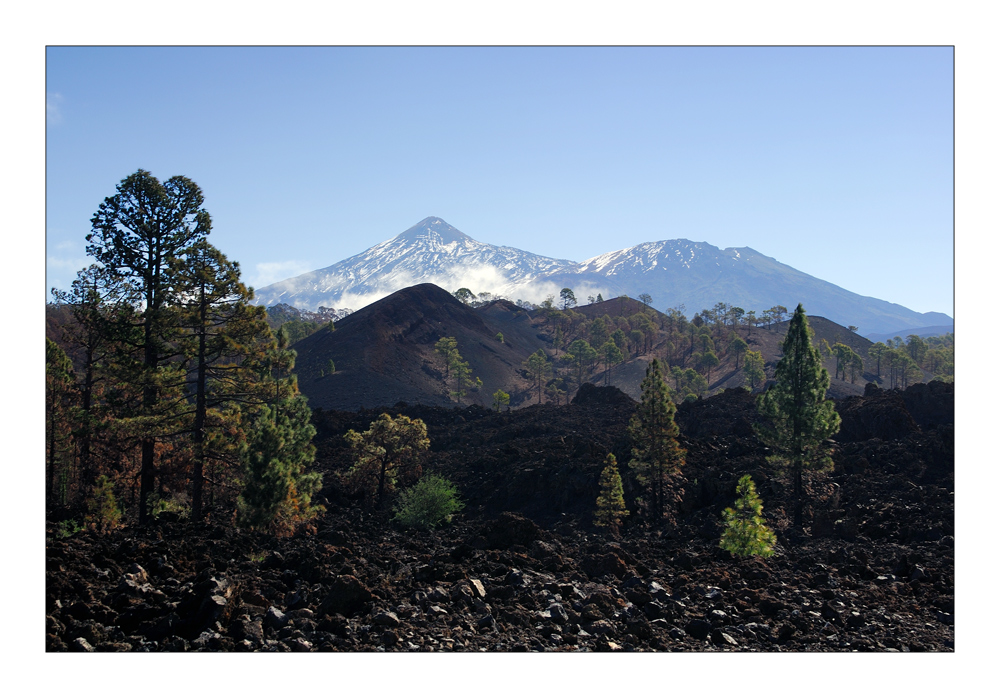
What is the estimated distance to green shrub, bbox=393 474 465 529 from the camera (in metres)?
30.3

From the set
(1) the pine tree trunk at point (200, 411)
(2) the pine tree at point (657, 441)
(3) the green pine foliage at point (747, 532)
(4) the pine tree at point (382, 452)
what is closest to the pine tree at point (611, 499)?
(2) the pine tree at point (657, 441)

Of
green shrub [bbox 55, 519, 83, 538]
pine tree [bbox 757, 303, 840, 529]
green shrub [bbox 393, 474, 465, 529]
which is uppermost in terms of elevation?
pine tree [bbox 757, 303, 840, 529]

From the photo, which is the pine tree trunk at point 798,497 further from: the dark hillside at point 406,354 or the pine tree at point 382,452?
the dark hillside at point 406,354

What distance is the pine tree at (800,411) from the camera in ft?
94.5

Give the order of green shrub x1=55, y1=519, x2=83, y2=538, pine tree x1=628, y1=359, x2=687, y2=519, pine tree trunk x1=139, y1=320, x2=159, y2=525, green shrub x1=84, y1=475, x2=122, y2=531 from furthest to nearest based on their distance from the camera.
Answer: pine tree x1=628, y1=359, x2=687, y2=519
pine tree trunk x1=139, y1=320, x2=159, y2=525
green shrub x1=84, y1=475, x2=122, y2=531
green shrub x1=55, y1=519, x2=83, y2=538

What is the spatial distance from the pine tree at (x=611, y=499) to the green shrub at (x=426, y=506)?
22.4 feet

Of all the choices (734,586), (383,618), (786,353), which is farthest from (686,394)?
(383,618)

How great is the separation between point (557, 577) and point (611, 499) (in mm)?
10815

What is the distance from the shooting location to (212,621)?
1302cm

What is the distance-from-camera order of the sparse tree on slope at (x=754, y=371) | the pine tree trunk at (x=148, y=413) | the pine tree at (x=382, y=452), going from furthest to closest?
the sparse tree on slope at (x=754, y=371), the pine tree at (x=382, y=452), the pine tree trunk at (x=148, y=413)

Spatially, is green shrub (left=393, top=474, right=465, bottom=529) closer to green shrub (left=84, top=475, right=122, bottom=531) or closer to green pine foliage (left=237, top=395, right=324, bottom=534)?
green pine foliage (left=237, top=395, right=324, bottom=534)

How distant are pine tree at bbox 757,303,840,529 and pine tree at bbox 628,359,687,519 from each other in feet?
14.1

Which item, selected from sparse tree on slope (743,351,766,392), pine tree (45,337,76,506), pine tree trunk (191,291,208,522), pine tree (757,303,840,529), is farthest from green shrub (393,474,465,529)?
sparse tree on slope (743,351,766,392)
